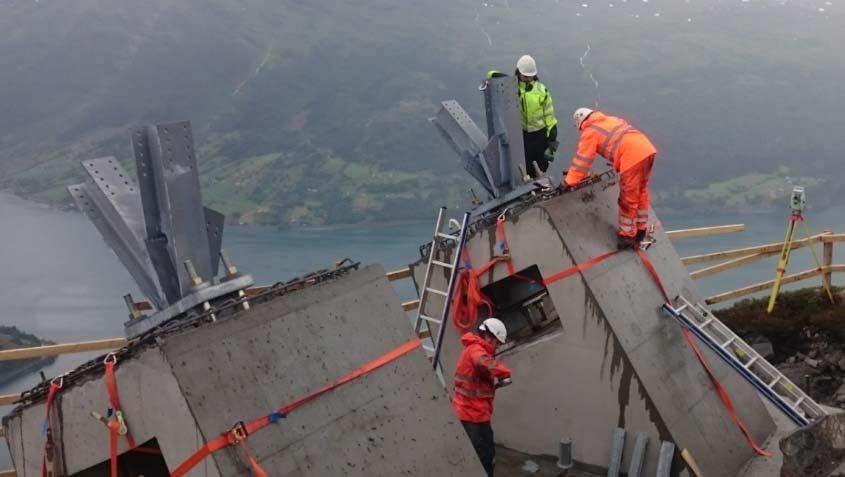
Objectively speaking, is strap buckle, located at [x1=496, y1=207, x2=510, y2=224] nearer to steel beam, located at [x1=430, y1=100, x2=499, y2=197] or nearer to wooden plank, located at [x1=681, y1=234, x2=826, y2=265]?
steel beam, located at [x1=430, y1=100, x2=499, y2=197]

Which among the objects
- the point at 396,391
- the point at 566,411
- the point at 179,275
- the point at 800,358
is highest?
the point at 179,275

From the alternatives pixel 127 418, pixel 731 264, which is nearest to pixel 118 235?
pixel 127 418

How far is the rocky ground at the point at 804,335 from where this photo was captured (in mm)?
10531

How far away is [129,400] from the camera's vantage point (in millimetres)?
4699

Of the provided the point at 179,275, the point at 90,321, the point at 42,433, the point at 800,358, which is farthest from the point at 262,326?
the point at 90,321

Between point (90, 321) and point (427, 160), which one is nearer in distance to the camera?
point (90, 321)

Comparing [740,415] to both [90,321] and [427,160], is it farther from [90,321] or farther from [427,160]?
[427,160]

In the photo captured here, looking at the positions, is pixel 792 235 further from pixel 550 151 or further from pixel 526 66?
pixel 526 66

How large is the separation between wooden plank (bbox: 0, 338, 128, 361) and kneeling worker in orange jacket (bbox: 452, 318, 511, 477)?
3462 mm

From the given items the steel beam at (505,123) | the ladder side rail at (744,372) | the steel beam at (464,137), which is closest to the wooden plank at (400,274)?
the steel beam at (464,137)

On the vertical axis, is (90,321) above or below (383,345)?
above

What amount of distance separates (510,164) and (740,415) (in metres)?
3.89

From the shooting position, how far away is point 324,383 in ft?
16.7

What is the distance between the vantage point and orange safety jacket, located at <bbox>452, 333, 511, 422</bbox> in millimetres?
6648
